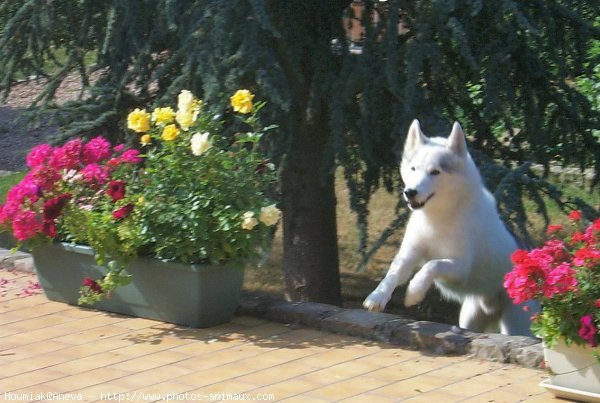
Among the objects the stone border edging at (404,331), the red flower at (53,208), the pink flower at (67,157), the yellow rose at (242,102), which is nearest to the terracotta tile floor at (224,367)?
the stone border edging at (404,331)

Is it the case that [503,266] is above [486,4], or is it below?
below

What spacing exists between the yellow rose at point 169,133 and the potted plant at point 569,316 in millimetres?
2302

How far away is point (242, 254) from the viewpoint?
625 cm

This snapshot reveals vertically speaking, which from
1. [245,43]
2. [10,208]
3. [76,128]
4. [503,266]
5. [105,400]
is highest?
[245,43]

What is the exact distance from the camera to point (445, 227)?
6.25 metres

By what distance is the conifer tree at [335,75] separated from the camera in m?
7.09

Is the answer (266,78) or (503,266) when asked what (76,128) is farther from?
(503,266)

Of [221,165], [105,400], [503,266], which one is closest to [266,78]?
[221,165]

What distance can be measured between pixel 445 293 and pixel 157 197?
6.46ft

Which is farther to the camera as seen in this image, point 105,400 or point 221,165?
point 221,165

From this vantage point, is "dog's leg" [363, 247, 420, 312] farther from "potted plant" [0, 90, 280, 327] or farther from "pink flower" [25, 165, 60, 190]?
"pink flower" [25, 165, 60, 190]

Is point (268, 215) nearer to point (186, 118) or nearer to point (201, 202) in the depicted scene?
point (201, 202)

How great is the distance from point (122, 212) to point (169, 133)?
57 centimetres

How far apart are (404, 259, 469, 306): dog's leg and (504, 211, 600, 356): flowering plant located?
914 mm
